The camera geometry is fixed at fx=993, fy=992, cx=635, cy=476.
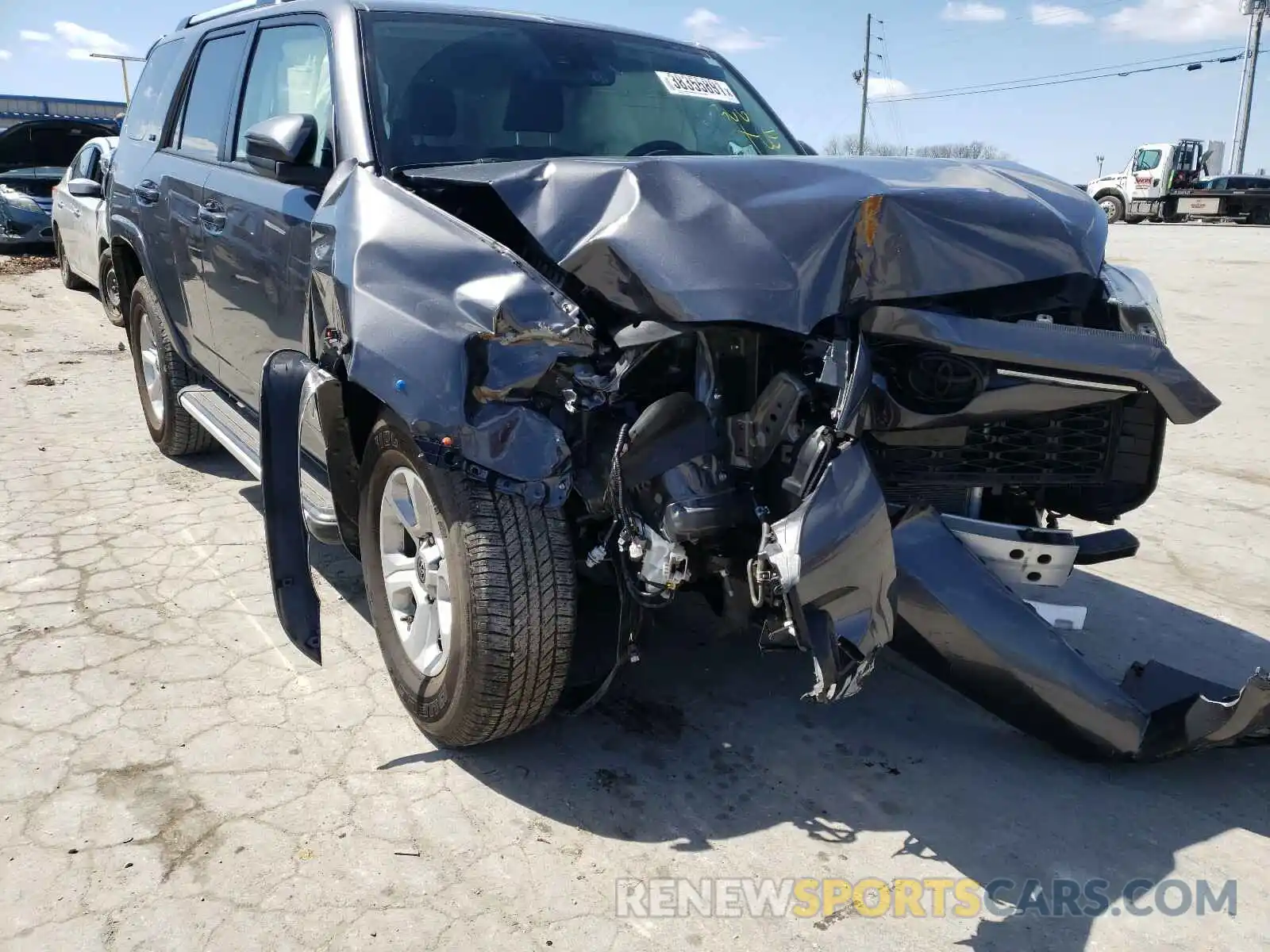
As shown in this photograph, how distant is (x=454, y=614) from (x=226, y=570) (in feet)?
6.42

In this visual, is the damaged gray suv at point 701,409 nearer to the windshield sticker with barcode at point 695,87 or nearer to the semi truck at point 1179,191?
the windshield sticker with barcode at point 695,87

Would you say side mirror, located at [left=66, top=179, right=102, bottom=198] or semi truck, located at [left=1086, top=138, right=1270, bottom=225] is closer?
side mirror, located at [left=66, top=179, right=102, bottom=198]

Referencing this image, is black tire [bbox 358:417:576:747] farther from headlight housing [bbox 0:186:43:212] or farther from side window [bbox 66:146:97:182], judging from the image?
headlight housing [bbox 0:186:43:212]

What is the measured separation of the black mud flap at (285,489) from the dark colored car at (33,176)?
12925 mm

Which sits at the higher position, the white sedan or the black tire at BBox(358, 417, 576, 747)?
the white sedan

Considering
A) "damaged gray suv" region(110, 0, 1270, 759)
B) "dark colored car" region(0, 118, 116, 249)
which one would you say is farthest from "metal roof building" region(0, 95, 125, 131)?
"damaged gray suv" region(110, 0, 1270, 759)

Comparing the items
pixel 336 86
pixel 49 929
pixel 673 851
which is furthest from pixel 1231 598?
pixel 49 929

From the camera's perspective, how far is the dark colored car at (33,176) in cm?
1356

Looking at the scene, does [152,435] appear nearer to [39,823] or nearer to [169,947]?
[39,823]

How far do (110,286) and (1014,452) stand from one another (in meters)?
5.59

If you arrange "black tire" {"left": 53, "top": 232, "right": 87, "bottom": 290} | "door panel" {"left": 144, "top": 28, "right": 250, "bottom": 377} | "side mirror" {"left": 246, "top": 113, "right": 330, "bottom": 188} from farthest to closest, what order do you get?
1. "black tire" {"left": 53, "top": 232, "right": 87, "bottom": 290}
2. "door panel" {"left": 144, "top": 28, "right": 250, "bottom": 377}
3. "side mirror" {"left": 246, "top": 113, "right": 330, "bottom": 188}

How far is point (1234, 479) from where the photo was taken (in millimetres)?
5688

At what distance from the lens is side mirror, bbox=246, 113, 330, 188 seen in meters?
3.09

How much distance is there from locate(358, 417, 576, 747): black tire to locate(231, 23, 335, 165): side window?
4.13 feet
